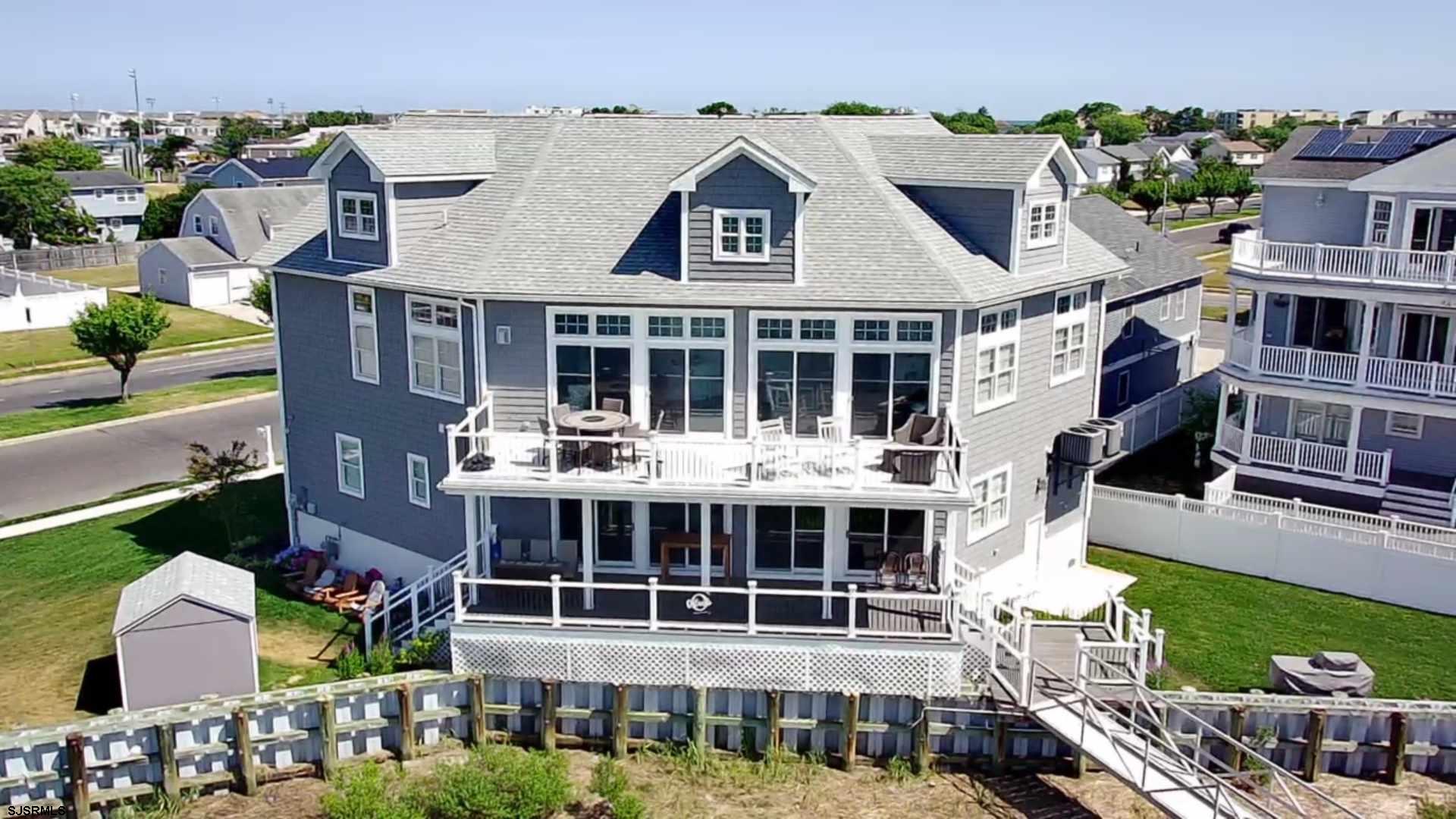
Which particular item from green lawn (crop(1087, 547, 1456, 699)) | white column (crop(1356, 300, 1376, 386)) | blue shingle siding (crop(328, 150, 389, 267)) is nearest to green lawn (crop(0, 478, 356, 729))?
blue shingle siding (crop(328, 150, 389, 267))

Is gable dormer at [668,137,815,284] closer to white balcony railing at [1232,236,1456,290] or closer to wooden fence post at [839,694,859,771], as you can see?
wooden fence post at [839,694,859,771]

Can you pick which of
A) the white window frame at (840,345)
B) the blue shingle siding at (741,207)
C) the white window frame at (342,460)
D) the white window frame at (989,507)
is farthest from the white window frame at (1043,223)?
the white window frame at (342,460)

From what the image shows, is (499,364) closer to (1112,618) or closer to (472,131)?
(472,131)

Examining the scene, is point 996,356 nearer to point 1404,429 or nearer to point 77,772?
point 1404,429

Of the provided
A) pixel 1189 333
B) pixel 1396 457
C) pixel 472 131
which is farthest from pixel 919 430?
pixel 1189 333

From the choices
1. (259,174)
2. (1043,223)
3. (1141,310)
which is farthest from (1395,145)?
(259,174)
